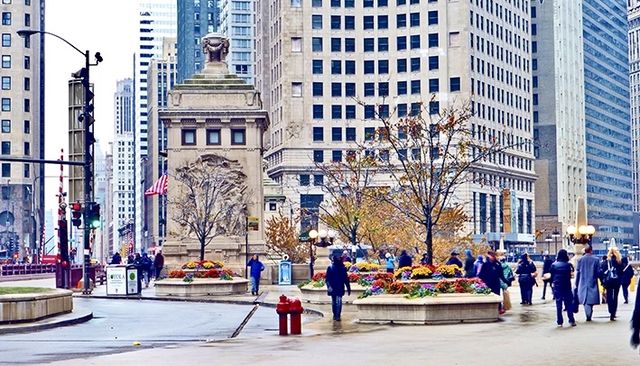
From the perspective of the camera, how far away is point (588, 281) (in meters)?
27.7

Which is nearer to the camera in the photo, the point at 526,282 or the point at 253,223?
the point at 526,282

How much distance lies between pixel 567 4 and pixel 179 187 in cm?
12094

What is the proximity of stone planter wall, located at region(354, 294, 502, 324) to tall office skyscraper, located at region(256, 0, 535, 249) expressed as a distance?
104 meters

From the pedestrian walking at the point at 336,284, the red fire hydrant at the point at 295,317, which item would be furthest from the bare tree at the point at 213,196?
the red fire hydrant at the point at 295,317

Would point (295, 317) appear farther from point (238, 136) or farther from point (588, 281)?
point (238, 136)

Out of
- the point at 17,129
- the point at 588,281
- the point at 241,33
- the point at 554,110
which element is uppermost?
the point at 241,33

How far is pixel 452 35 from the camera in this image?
453 ft

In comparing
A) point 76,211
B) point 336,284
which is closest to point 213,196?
point 76,211

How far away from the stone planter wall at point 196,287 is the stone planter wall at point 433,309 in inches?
806

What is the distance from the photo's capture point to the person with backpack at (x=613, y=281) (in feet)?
94.4

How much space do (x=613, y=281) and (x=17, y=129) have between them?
112 meters

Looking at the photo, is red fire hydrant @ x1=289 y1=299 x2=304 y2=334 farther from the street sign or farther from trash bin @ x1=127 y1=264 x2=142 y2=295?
the street sign

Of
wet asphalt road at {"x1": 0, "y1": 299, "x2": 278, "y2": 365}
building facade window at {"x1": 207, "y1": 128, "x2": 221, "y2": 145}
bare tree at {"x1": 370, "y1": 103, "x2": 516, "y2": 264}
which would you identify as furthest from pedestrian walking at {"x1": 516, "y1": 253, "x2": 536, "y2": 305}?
building facade window at {"x1": 207, "y1": 128, "x2": 221, "y2": 145}

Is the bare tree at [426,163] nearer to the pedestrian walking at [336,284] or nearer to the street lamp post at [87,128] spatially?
the pedestrian walking at [336,284]
